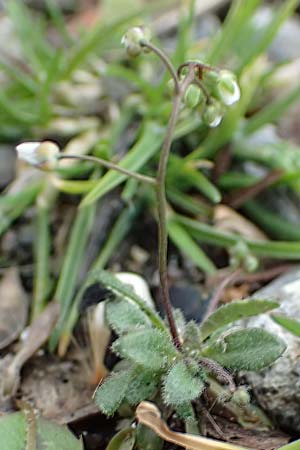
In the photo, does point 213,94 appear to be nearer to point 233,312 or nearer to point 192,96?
point 192,96

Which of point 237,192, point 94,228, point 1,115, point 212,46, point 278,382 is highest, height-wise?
point 1,115

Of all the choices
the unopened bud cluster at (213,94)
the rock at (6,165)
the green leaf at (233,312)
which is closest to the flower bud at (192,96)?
the unopened bud cluster at (213,94)

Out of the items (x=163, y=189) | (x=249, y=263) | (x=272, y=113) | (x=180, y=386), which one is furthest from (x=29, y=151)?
(x=272, y=113)

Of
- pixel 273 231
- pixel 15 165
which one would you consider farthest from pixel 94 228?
pixel 273 231

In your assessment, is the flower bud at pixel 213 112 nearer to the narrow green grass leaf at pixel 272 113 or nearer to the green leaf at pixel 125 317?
the green leaf at pixel 125 317

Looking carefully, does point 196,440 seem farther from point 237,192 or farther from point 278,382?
point 237,192

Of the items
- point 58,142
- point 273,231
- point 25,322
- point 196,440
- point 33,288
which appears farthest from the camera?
point 58,142
